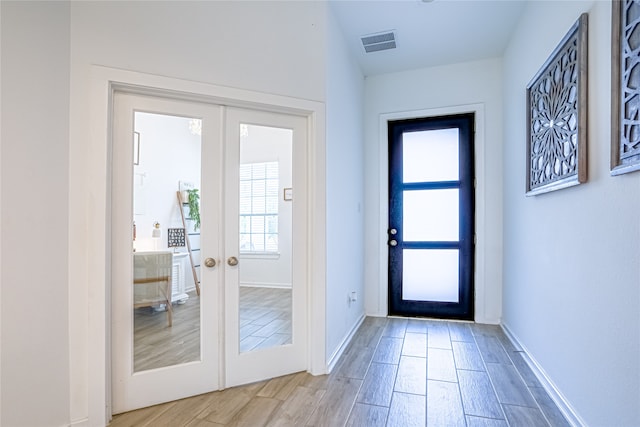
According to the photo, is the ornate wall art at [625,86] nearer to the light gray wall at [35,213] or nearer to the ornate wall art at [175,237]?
the ornate wall art at [175,237]

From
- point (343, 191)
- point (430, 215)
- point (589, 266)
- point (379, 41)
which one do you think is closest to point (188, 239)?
point (343, 191)

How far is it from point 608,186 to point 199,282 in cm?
239

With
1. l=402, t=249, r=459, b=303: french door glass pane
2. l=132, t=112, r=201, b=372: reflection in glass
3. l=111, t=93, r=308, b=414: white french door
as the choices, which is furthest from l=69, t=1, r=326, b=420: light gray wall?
l=402, t=249, r=459, b=303: french door glass pane

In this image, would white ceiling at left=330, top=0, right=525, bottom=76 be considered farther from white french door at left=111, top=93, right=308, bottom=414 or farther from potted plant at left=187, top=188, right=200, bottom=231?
potted plant at left=187, top=188, right=200, bottom=231

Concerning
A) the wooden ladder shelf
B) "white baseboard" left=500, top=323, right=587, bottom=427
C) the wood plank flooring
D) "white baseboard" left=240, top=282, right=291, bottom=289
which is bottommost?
"white baseboard" left=500, top=323, right=587, bottom=427

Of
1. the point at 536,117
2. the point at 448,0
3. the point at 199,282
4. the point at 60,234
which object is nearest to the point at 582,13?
the point at 536,117

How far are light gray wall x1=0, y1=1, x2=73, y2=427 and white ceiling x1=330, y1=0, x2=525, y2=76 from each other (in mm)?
2076

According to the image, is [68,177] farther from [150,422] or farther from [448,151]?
[448,151]

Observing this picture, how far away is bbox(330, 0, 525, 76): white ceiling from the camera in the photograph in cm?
275

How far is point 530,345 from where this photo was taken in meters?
2.60

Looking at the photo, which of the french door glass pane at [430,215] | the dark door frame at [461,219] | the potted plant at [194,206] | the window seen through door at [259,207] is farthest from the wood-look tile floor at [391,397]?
the french door glass pane at [430,215]

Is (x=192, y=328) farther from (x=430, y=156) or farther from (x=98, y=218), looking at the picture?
(x=430, y=156)

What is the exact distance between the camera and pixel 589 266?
1.68 metres

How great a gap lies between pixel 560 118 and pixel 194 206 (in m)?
2.47
